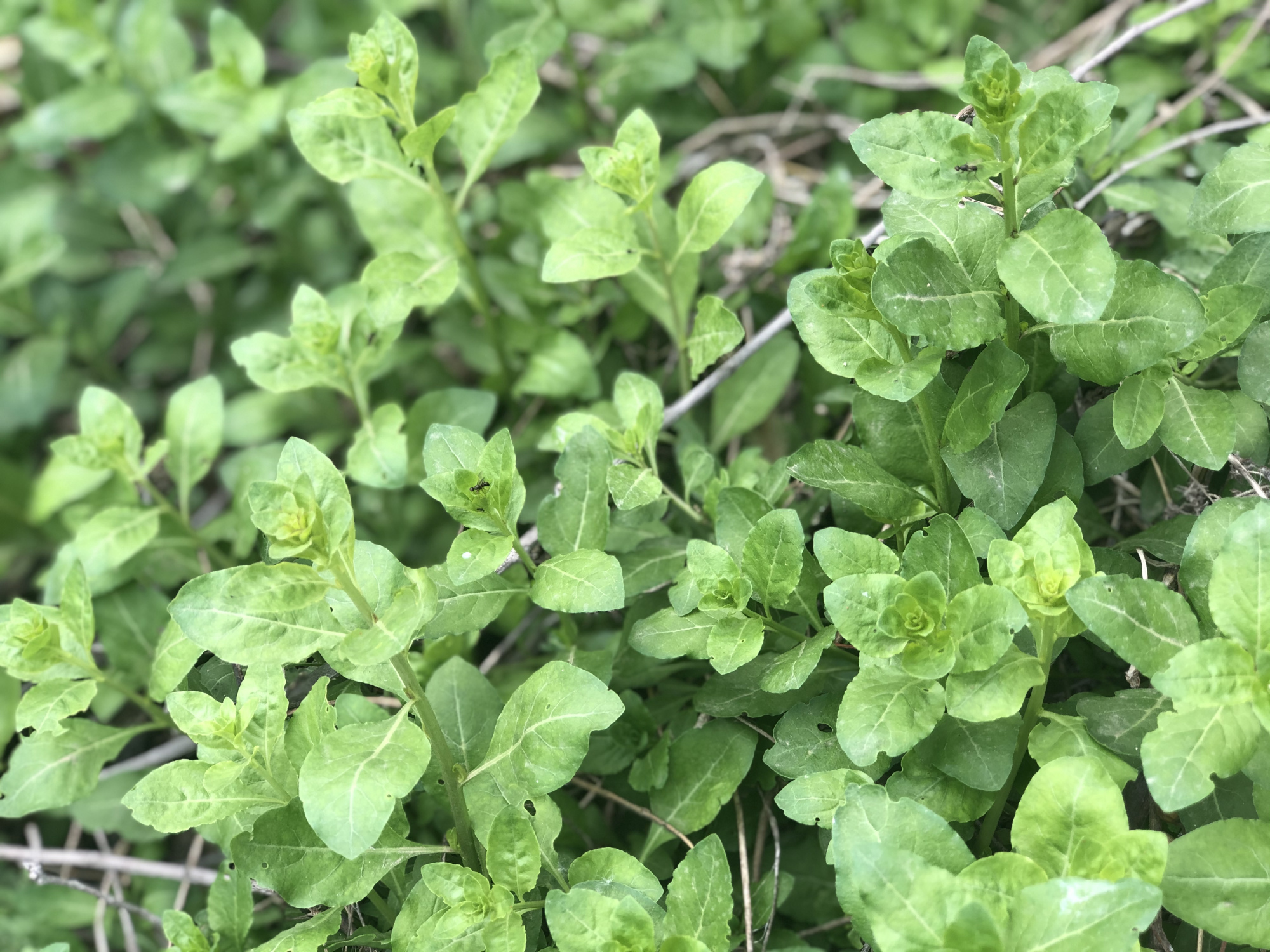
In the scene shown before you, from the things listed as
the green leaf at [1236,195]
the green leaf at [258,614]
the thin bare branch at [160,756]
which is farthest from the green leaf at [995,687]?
the thin bare branch at [160,756]

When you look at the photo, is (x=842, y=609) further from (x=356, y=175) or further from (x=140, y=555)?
(x=140, y=555)

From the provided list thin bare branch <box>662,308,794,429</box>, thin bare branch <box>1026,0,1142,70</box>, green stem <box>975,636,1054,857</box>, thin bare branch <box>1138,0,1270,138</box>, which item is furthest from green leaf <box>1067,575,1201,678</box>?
thin bare branch <box>1026,0,1142,70</box>

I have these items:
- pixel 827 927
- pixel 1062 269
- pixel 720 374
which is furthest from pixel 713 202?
pixel 827 927

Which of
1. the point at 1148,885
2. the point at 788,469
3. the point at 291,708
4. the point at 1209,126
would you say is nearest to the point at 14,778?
the point at 291,708

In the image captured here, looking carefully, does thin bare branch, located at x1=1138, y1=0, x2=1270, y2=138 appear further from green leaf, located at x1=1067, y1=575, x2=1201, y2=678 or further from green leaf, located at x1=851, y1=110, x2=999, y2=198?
green leaf, located at x1=1067, y1=575, x2=1201, y2=678

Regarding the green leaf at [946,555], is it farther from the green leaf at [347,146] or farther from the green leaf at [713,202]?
the green leaf at [347,146]

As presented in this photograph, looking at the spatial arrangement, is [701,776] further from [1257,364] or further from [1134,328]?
[1257,364]
